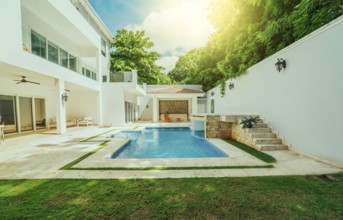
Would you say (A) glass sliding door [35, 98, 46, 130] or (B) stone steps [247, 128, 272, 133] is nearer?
(B) stone steps [247, 128, 272, 133]

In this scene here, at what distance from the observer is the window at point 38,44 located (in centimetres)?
877

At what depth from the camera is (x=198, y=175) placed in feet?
12.3

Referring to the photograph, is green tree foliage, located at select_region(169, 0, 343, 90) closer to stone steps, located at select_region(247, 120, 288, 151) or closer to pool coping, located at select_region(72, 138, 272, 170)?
stone steps, located at select_region(247, 120, 288, 151)

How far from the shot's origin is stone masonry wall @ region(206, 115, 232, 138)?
345 inches

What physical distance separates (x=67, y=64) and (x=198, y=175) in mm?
11351

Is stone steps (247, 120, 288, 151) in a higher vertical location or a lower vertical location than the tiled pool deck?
higher

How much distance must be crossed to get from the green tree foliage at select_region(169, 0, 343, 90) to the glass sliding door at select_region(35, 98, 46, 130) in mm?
13585

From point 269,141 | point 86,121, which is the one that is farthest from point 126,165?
point 86,121

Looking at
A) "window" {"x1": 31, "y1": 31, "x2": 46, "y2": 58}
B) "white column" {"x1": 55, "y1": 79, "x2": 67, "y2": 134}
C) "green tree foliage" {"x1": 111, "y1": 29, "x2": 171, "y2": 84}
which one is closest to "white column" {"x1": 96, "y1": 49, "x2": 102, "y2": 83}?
"window" {"x1": 31, "y1": 31, "x2": 46, "y2": 58}

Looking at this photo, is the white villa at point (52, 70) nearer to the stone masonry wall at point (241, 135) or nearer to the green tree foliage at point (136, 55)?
the green tree foliage at point (136, 55)

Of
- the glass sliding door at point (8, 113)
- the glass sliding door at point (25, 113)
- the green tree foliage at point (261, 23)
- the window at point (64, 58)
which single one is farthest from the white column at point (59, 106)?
the green tree foliage at point (261, 23)

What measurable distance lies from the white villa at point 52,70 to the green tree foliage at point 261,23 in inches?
270

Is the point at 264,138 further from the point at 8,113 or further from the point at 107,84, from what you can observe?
the point at 8,113

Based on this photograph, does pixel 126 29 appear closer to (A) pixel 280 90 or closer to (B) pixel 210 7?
(B) pixel 210 7
